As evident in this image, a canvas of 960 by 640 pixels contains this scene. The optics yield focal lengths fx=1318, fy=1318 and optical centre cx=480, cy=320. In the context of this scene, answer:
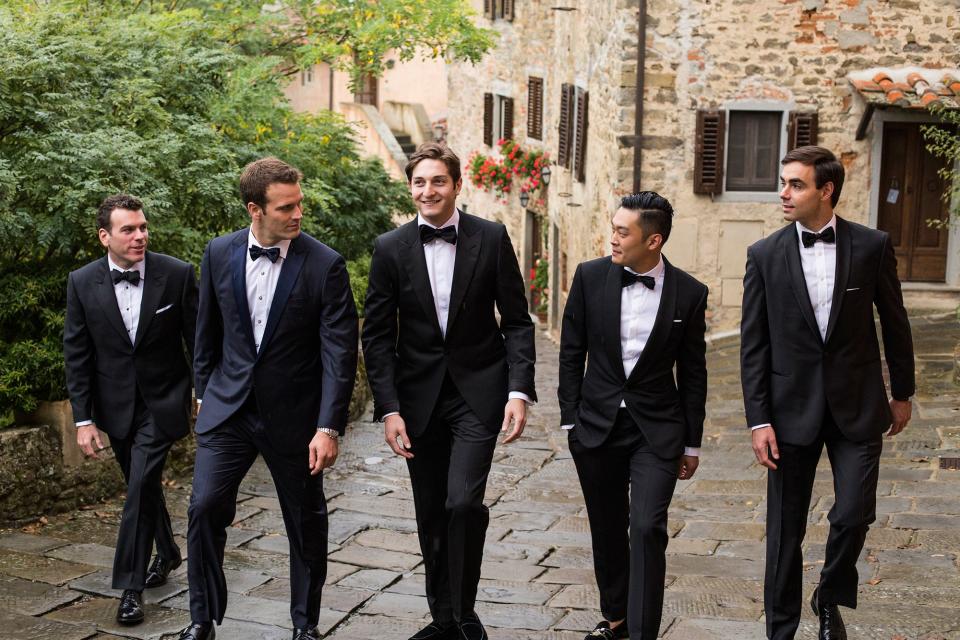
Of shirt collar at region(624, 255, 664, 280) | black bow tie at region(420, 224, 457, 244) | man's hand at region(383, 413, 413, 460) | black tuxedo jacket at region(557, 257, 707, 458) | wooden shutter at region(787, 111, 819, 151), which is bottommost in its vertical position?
man's hand at region(383, 413, 413, 460)

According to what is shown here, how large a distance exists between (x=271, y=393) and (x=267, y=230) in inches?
24.1

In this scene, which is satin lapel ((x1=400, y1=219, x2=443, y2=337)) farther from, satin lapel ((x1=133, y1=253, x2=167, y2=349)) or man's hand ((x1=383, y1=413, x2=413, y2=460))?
satin lapel ((x1=133, y1=253, x2=167, y2=349))

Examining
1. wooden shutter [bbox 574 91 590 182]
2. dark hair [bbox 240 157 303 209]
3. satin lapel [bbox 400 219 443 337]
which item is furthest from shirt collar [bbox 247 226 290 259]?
wooden shutter [bbox 574 91 590 182]

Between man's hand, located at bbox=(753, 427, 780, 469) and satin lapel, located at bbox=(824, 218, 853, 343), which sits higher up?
satin lapel, located at bbox=(824, 218, 853, 343)

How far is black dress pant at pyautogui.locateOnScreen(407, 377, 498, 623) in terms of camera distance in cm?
496

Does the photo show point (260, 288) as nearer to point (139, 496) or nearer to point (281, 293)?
point (281, 293)

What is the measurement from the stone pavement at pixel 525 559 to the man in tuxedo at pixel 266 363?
1.96ft

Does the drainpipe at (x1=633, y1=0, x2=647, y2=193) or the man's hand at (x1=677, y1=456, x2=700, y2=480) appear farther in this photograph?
the drainpipe at (x1=633, y1=0, x2=647, y2=193)

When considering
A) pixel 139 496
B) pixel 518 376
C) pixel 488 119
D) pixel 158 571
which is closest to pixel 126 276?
pixel 139 496

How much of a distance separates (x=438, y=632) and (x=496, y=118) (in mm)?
19624

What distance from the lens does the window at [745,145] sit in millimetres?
14695

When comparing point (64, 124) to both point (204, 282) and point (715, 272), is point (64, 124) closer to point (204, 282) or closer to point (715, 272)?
point (204, 282)

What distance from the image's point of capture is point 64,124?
785 centimetres

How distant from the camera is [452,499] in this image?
494cm
